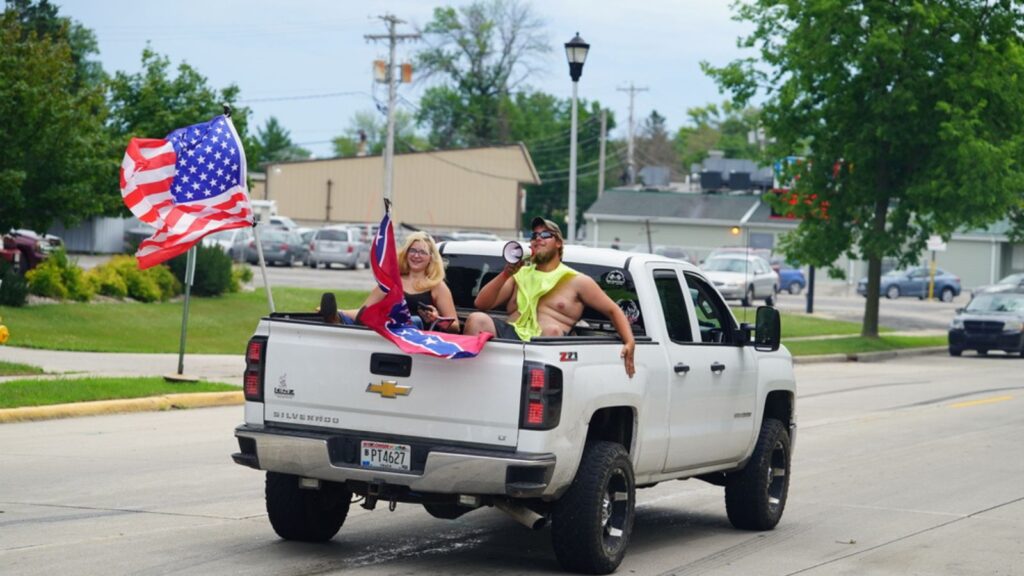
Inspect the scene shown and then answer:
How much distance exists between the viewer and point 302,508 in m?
9.04

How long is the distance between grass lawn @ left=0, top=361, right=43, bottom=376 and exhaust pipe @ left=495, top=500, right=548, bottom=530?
39.2 ft

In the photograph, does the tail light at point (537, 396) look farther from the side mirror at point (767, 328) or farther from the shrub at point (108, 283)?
the shrub at point (108, 283)

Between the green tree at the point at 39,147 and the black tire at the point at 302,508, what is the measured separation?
1464 centimetres

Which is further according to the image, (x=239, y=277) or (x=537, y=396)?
(x=239, y=277)

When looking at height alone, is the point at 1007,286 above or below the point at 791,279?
above

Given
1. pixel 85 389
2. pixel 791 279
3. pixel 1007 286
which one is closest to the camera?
pixel 85 389

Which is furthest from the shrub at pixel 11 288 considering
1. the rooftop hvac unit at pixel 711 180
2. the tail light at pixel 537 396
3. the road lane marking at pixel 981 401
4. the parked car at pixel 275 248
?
the rooftop hvac unit at pixel 711 180

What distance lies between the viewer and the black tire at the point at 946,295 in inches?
2645

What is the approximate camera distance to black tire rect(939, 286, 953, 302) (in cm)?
6719

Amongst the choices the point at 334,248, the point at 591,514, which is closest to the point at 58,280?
the point at 591,514

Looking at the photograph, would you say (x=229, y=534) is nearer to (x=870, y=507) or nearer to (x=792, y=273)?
(x=870, y=507)

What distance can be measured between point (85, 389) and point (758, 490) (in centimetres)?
941

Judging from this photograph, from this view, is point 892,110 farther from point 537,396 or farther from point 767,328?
point 537,396

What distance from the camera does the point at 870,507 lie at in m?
12.0
